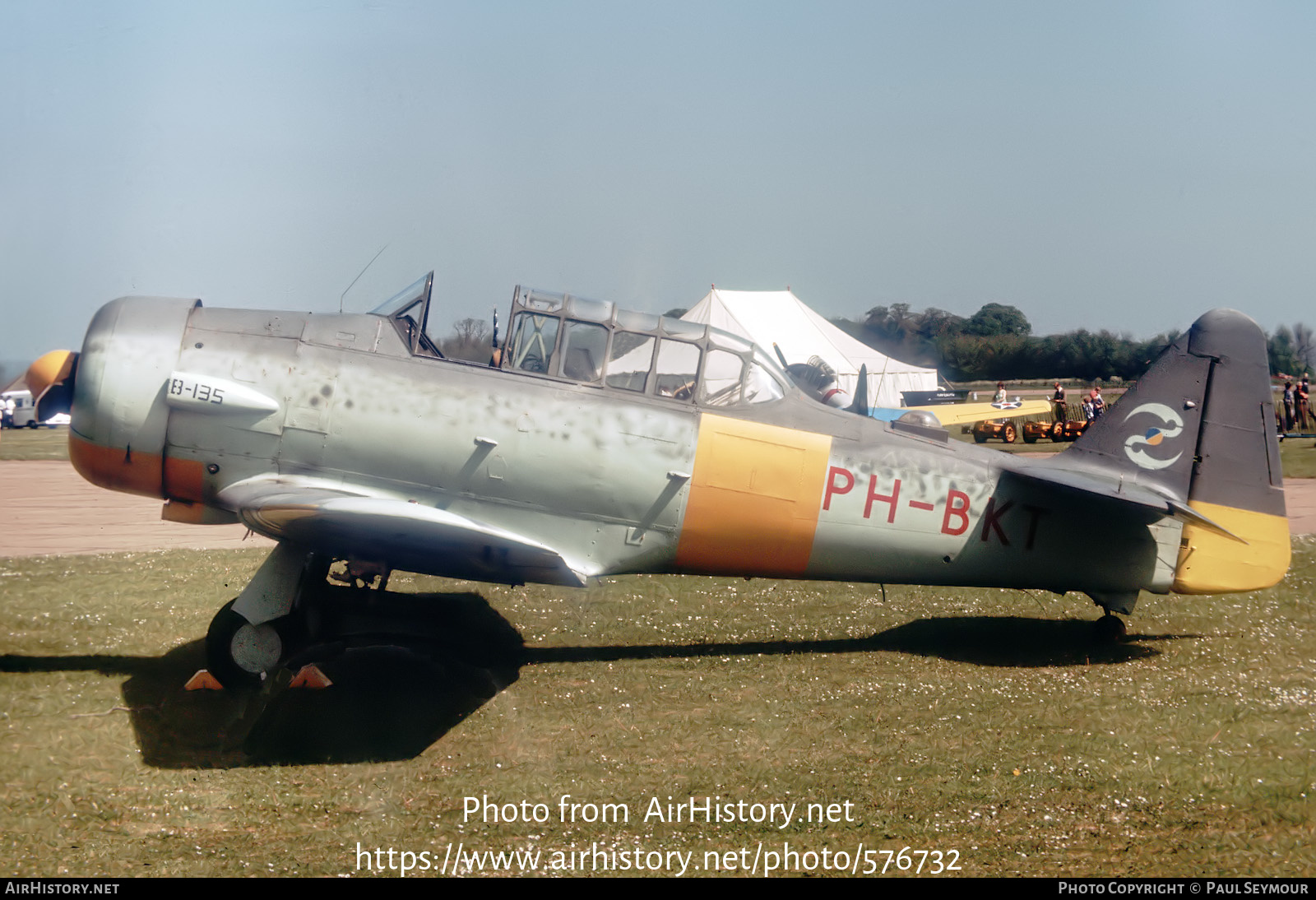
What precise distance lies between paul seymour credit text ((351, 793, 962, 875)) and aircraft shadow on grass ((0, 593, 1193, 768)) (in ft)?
3.88

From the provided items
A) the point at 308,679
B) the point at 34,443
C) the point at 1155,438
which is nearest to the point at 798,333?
the point at 34,443

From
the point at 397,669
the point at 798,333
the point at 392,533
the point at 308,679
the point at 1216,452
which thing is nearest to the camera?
the point at 392,533

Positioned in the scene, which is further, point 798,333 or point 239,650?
point 798,333

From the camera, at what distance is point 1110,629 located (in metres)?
7.80

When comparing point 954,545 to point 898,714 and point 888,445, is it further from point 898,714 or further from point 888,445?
point 898,714

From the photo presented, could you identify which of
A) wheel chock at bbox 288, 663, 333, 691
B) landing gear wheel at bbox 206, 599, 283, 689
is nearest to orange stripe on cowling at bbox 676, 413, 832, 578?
wheel chock at bbox 288, 663, 333, 691

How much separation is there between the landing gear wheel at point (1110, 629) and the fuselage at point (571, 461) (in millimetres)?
461

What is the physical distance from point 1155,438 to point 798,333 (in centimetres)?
2334

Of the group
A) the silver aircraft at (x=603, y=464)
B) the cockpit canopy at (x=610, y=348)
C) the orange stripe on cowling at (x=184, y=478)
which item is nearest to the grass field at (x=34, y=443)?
the orange stripe on cowling at (x=184, y=478)

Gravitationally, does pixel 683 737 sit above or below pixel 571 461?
below

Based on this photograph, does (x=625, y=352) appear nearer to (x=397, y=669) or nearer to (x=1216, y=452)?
→ (x=397, y=669)

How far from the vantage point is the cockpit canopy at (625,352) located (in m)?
6.85

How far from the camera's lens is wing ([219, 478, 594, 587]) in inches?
219

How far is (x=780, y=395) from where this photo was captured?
7.16 meters
